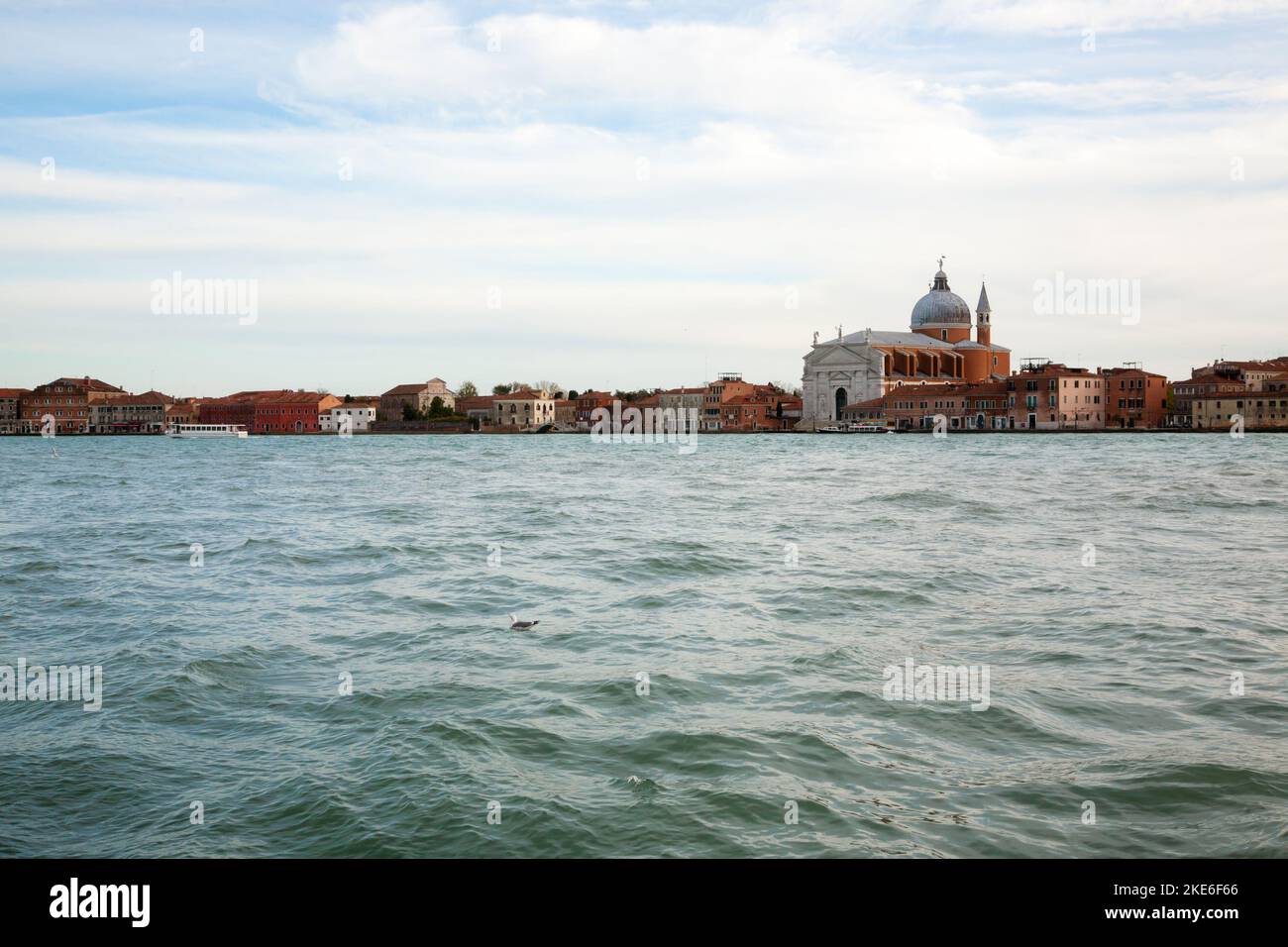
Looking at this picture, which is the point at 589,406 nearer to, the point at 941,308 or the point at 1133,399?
the point at 941,308

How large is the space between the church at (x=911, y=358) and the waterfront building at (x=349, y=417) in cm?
3599

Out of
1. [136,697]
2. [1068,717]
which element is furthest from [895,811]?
[136,697]

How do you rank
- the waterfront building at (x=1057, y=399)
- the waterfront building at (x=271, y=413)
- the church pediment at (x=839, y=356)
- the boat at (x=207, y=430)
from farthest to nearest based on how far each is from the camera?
the waterfront building at (x=271, y=413) < the boat at (x=207, y=430) < the church pediment at (x=839, y=356) < the waterfront building at (x=1057, y=399)

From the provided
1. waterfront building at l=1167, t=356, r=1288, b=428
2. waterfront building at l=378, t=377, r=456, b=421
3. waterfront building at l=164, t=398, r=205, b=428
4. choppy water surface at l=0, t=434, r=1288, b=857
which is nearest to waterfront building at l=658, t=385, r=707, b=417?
waterfront building at l=378, t=377, r=456, b=421

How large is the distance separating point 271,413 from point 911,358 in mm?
49957

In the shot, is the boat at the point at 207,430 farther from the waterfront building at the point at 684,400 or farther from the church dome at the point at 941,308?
the church dome at the point at 941,308

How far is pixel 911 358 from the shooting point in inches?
2906

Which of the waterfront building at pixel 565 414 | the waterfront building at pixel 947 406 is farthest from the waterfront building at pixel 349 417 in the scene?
the waterfront building at pixel 947 406

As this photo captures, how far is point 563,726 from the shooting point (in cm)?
491

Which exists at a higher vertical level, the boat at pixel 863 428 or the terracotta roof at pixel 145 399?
the terracotta roof at pixel 145 399

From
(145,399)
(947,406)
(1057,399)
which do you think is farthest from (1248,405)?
(145,399)

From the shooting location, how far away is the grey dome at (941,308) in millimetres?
78438

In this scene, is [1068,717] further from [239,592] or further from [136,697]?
[239,592]
